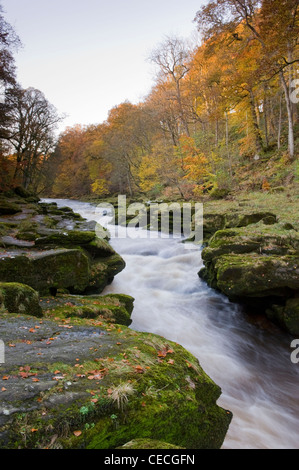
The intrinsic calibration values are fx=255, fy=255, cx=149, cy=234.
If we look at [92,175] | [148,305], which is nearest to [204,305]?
[148,305]

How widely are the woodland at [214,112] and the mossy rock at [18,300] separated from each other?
503 inches

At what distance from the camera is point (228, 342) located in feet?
21.1

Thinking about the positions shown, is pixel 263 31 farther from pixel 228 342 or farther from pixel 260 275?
pixel 228 342

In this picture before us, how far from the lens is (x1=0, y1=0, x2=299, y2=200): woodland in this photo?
49.9 feet

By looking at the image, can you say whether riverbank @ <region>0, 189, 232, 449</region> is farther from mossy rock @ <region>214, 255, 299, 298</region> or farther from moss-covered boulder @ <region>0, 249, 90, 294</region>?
mossy rock @ <region>214, 255, 299, 298</region>

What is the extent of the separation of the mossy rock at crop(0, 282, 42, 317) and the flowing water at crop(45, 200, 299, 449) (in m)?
3.07

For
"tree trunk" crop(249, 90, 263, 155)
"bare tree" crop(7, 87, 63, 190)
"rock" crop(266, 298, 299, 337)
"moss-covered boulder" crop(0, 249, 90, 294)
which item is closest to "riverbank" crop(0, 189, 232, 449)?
"moss-covered boulder" crop(0, 249, 90, 294)

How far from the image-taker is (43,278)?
5.52 metres

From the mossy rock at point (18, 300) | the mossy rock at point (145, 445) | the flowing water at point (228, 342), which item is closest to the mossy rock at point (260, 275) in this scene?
the flowing water at point (228, 342)

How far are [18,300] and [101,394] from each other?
2.70 metres

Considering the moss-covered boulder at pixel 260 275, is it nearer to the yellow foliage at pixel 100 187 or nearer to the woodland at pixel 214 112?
the woodland at pixel 214 112
